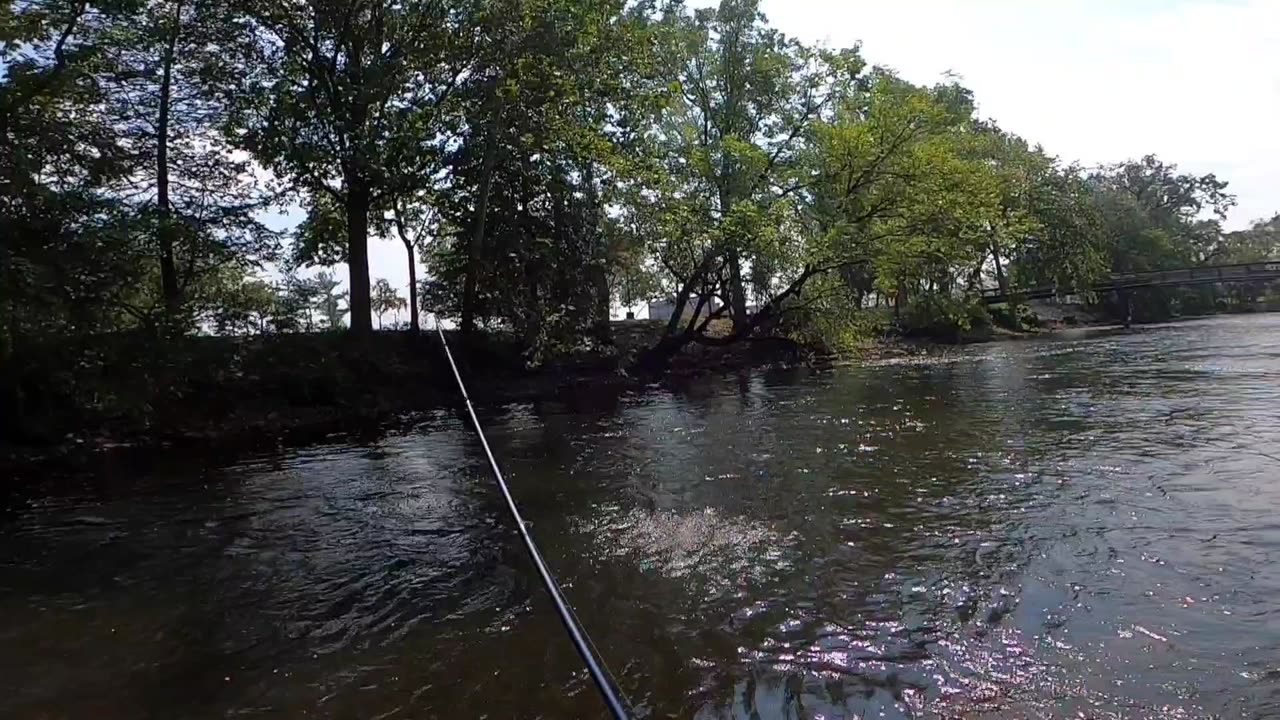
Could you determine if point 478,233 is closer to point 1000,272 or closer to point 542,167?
point 542,167

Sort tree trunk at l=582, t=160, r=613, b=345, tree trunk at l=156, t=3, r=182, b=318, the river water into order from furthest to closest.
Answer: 1. tree trunk at l=582, t=160, r=613, b=345
2. tree trunk at l=156, t=3, r=182, b=318
3. the river water

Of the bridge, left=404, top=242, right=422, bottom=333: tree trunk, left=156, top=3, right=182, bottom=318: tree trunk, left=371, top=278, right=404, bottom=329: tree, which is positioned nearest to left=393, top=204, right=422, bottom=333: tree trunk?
left=404, top=242, right=422, bottom=333: tree trunk

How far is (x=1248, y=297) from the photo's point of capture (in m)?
63.4

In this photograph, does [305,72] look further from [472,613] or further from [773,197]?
[472,613]

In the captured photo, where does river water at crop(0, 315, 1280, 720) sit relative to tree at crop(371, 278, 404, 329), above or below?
below

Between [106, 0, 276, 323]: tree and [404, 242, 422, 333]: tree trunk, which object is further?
[404, 242, 422, 333]: tree trunk


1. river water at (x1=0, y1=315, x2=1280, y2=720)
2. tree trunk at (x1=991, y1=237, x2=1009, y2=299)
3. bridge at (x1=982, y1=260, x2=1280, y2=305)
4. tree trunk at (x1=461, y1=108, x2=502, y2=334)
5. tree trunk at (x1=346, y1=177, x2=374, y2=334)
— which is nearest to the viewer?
river water at (x1=0, y1=315, x2=1280, y2=720)

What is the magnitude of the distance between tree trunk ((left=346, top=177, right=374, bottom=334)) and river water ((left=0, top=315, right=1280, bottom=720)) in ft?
37.7

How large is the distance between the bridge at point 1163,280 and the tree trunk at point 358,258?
41.6m

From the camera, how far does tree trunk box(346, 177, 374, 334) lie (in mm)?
23406

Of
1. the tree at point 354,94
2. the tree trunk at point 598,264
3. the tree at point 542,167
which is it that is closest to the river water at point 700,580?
the tree at point 354,94

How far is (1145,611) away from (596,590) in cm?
404

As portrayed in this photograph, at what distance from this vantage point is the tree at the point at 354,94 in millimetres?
20031

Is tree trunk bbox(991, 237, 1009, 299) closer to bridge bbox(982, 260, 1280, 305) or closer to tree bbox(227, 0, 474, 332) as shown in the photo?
bridge bbox(982, 260, 1280, 305)
